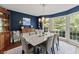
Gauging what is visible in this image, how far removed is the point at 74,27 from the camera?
224 centimetres

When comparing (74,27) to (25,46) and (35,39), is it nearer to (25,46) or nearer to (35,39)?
(35,39)

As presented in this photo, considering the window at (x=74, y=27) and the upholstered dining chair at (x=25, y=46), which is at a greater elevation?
the window at (x=74, y=27)

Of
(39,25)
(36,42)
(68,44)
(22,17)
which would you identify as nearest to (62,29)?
(68,44)

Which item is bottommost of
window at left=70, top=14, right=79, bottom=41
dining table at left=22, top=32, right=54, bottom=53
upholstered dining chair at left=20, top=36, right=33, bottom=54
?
upholstered dining chair at left=20, top=36, right=33, bottom=54

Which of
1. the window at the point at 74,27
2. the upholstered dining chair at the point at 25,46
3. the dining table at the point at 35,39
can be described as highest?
the window at the point at 74,27

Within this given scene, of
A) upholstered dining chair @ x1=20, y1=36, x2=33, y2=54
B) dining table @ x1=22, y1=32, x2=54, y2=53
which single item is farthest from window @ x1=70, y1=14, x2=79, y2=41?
upholstered dining chair @ x1=20, y1=36, x2=33, y2=54

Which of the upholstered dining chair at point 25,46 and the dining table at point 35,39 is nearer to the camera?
the upholstered dining chair at point 25,46

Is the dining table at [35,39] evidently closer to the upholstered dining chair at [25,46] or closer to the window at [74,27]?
the upholstered dining chair at [25,46]

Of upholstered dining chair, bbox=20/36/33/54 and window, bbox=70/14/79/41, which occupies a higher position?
window, bbox=70/14/79/41

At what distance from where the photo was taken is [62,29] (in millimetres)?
2141

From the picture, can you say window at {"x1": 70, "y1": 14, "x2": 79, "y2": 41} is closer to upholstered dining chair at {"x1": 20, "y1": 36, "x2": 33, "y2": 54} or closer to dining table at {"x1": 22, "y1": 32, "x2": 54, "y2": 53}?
dining table at {"x1": 22, "y1": 32, "x2": 54, "y2": 53}

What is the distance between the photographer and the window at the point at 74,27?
6.97 ft

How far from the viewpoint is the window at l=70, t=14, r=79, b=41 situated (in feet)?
6.97

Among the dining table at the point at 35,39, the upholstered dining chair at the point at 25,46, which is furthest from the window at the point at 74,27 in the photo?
the upholstered dining chair at the point at 25,46
